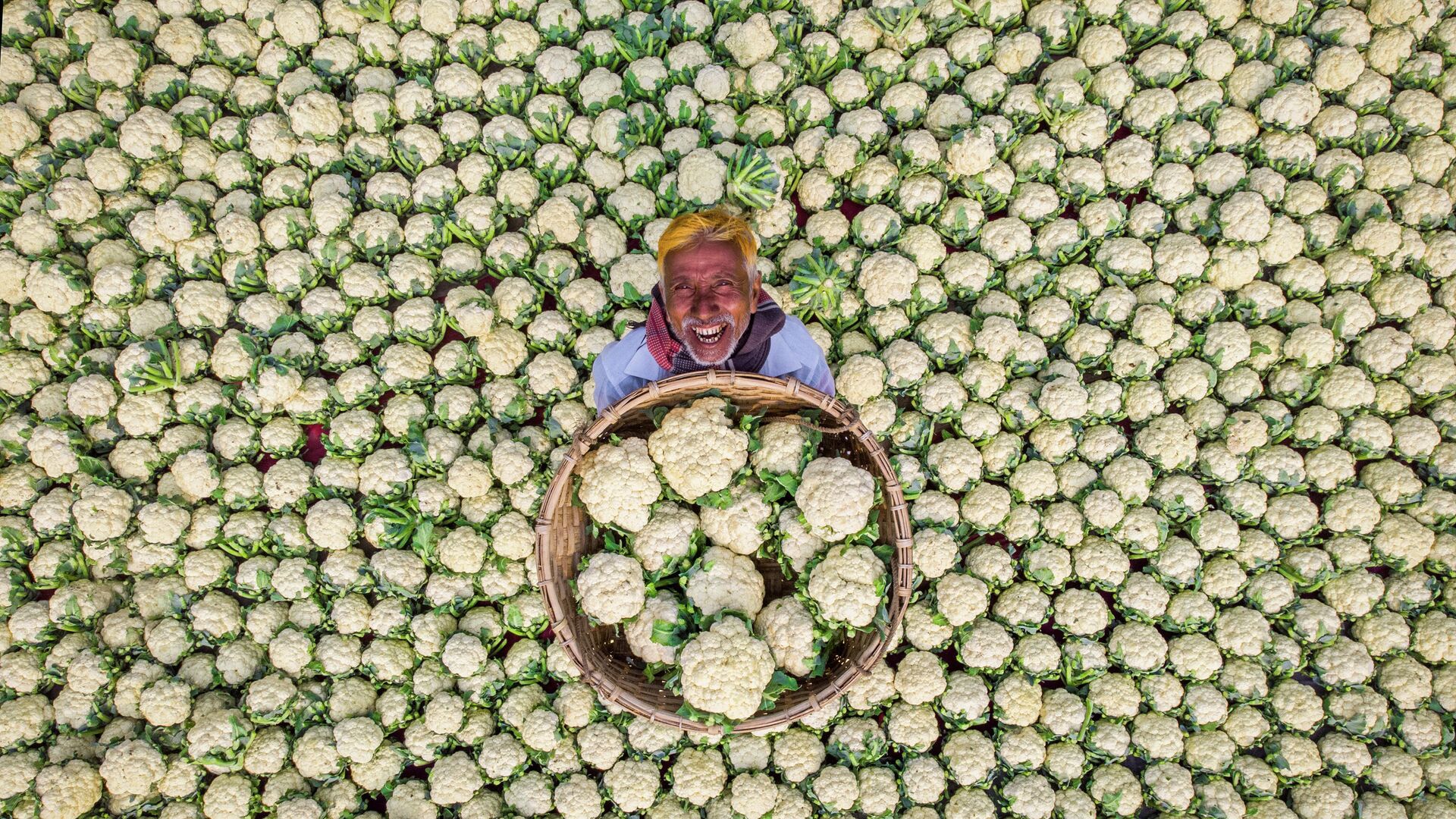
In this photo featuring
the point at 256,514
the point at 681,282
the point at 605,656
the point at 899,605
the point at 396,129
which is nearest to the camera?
the point at 681,282

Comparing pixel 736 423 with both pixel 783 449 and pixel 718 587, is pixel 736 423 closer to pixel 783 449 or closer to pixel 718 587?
pixel 783 449

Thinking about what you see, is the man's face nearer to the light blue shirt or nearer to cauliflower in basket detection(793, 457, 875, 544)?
the light blue shirt

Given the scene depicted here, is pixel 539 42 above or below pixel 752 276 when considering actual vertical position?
above

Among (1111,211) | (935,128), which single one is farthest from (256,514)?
(1111,211)

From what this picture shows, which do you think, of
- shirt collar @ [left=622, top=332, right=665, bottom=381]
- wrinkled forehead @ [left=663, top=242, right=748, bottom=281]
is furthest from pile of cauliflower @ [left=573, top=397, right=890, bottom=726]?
wrinkled forehead @ [left=663, top=242, right=748, bottom=281]

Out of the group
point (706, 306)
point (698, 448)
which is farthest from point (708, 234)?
point (698, 448)

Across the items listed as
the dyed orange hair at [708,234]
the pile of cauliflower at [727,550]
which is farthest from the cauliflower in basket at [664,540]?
the dyed orange hair at [708,234]

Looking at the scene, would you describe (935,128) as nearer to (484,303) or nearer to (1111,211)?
(1111,211)
